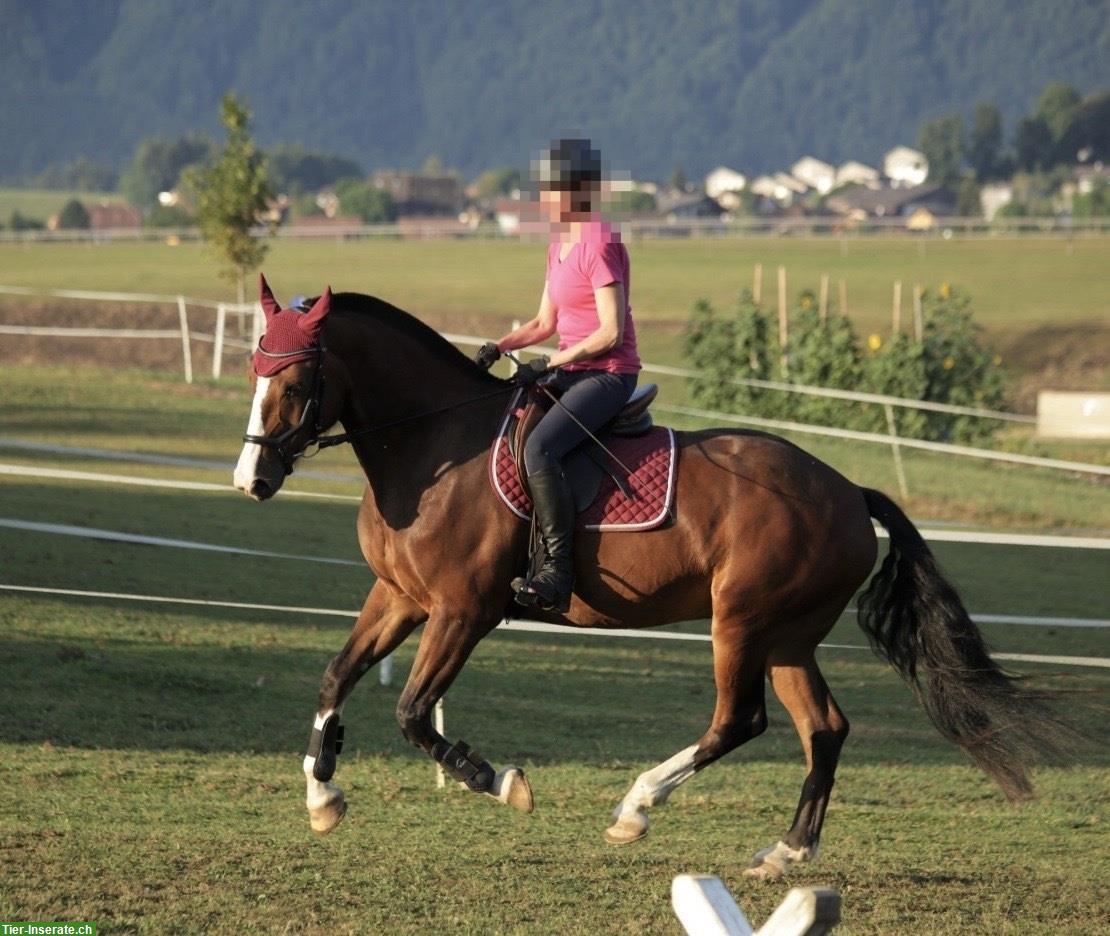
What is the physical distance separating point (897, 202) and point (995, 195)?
68.2 feet

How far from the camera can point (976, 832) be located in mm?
8633

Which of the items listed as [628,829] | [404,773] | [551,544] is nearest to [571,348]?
[551,544]

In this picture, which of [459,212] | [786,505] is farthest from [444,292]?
[459,212]

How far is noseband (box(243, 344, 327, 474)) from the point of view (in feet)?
22.8

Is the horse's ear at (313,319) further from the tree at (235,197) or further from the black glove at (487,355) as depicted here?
the tree at (235,197)

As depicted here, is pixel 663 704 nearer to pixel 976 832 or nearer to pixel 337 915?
pixel 976 832

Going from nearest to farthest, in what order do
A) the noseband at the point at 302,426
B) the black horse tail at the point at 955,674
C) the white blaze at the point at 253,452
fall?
the white blaze at the point at 253,452
the noseband at the point at 302,426
the black horse tail at the point at 955,674

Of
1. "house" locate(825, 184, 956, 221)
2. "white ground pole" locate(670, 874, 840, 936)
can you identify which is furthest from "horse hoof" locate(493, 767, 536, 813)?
"house" locate(825, 184, 956, 221)

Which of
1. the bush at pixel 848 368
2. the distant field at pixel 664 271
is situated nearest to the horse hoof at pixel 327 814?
the bush at pixel 848 368

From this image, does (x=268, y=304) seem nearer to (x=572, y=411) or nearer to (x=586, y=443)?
(x=572, y=411)

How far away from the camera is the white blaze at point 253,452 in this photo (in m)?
6.86

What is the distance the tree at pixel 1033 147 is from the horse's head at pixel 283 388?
174117mm

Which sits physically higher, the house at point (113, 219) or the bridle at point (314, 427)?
the bridle at point (314, 427)

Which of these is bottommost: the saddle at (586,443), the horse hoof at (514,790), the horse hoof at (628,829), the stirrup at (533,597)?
the horse hoof at (628,829)
